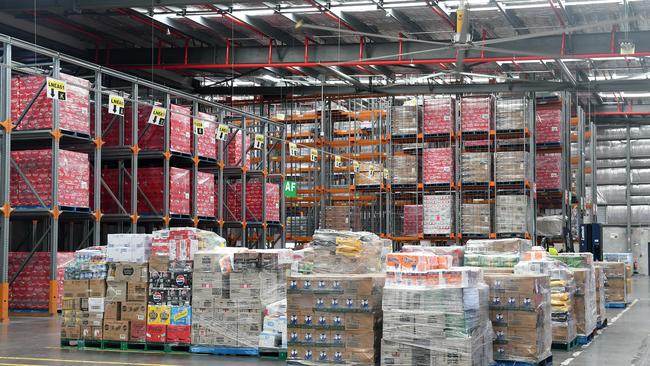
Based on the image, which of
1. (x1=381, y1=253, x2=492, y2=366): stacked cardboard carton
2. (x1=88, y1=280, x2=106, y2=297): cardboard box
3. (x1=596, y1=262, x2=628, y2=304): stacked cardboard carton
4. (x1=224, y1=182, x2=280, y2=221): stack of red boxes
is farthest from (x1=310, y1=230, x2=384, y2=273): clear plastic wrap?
(x1=224, y1=182, x2=280, y2=221): stack of red boxes

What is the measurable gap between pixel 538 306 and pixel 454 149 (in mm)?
14028

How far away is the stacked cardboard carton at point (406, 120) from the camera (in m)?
23.7

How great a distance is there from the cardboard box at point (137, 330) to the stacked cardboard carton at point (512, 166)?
520 inches

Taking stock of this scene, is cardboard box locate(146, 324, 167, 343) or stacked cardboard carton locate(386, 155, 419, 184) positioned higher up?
stacked cardboard carton locate(386, 155, 419, 184)

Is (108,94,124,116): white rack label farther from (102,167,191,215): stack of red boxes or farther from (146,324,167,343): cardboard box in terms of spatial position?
(146,324,167,343): cardboard box

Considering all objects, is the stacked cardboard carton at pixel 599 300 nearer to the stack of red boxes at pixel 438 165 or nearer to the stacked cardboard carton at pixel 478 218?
the stacked cardboard carton at pixel 478 218

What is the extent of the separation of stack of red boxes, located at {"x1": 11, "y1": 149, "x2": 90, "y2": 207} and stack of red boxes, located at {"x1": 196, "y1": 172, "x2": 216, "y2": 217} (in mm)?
→ 4633

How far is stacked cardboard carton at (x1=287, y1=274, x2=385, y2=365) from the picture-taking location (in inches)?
376

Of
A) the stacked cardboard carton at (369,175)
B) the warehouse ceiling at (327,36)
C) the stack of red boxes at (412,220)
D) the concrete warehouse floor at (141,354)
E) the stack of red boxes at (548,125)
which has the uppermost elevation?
the warehouse ceiling at (327,36)

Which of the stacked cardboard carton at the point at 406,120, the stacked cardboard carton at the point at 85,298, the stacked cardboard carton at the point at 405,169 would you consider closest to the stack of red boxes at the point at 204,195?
the stacked cardboard carton at the point at 405,169

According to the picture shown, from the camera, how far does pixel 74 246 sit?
22.9 m

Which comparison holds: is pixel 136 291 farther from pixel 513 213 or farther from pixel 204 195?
pixel 513 213

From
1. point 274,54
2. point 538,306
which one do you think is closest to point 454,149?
point 274,54

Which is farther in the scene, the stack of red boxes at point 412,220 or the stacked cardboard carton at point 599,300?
the stack of red boxes at point 412,220
